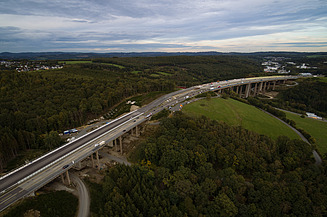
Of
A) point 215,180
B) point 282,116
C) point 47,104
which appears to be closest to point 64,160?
point 215,180

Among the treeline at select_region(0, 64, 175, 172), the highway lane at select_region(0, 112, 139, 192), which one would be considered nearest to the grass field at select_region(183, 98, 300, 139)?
the highway lane at select_region(0, 112, 139, 192)

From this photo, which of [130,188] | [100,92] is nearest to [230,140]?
[130,188]

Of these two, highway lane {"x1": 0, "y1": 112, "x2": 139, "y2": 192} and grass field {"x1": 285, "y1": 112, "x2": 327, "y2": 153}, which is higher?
highway lane {"x1": 0, "y1": 112, "x2": 139, "y2": 192}

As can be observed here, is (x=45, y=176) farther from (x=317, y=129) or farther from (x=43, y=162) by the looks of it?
(x=317, y=129)

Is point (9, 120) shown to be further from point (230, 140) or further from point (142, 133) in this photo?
point (230, 140)

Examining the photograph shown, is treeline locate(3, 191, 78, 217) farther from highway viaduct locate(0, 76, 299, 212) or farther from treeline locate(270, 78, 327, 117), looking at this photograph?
treeline locate(270, 78, 327, 117)

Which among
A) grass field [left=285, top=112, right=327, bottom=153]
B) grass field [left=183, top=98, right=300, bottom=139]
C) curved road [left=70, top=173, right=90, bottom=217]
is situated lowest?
curved road [left=70, top=173, right=90, bottom=217]

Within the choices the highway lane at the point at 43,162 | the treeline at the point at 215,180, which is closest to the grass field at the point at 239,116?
the treeline at the point at 215,180
